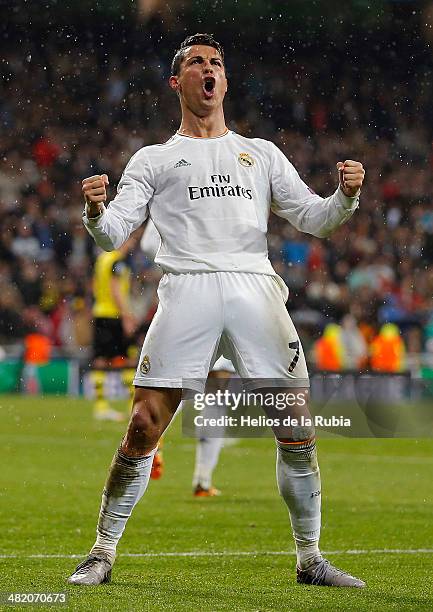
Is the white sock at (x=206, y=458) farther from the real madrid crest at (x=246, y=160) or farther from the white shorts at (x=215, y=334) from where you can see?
the real madrid crest at (x=246, y=160)

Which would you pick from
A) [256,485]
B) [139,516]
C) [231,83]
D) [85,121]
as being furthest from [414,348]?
[139,516]

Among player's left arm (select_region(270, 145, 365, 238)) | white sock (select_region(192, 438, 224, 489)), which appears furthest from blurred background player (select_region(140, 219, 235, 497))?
player's left arm (select_region(270, 145, 365, 238))

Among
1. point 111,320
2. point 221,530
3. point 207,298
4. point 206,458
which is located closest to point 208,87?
point 207,298

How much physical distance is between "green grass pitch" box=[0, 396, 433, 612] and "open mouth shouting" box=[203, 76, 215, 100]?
6.47 feet

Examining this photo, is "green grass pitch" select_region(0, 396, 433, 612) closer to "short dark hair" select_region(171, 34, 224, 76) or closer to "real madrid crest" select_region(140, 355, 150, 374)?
"real madrid crest" select_region(140, 355, 150, 374)

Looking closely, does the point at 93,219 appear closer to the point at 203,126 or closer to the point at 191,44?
the point at 203,126

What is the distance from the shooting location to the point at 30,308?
67.3ft

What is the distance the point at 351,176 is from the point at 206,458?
3887mm

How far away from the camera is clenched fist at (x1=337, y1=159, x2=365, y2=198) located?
524 centimetres

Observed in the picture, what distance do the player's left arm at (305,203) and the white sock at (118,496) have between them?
1.14 m

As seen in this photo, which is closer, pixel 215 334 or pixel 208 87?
pixel 215 334

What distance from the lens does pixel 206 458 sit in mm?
8781

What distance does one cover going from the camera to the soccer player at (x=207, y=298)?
532 cm

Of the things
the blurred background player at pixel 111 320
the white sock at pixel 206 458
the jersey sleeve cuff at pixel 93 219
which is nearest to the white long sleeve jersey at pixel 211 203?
the jersey sleeve cuff at pixel 93 219
